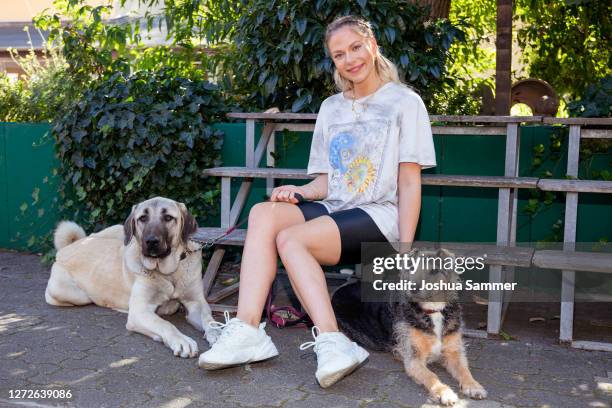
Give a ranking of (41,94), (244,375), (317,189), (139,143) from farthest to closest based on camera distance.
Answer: (41,94) < (139,143) < (317,189) < (244,375)

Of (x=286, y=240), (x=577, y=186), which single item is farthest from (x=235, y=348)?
(x=577, y=186)

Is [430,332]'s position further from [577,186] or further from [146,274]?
[146,274]

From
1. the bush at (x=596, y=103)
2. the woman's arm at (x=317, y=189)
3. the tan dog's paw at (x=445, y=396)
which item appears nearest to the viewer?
the tan dog's paw at (x=445, y=396)

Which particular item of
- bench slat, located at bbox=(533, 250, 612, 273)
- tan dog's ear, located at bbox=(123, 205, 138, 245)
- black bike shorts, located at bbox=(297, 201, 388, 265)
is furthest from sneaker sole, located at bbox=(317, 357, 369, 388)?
tan dog's ear, located at bbox=(123, 205, 138, 245)

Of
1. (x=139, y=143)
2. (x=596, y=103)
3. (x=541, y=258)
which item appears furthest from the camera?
(x=139, y=143)

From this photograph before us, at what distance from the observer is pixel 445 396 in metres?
3.32

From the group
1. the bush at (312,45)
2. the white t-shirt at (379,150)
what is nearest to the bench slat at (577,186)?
the white t-shirt at (379,150)

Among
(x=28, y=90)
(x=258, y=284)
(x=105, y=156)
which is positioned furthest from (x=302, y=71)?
(x=28, y=90)

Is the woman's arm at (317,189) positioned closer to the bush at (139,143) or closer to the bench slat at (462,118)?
the bench slat at (462,118)

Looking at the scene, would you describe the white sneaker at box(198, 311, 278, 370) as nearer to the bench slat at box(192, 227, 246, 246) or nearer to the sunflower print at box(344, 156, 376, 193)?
the sunflower print at box(344, 156, 376, 193)

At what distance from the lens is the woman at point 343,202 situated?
366 centimetres

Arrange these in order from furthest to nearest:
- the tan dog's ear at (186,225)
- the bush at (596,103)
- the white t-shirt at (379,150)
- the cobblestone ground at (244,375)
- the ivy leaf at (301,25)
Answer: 1. the ivy leaf at (301,25)
2. the bush at (596,103)
3. the tan dog's ear at (186,225)
4. the white t-shirt at (379,150)
5. the cobblestone ground at (244,375)

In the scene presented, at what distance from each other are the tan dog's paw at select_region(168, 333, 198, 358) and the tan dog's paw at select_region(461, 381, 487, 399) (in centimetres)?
158

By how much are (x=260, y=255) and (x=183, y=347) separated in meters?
0.80
